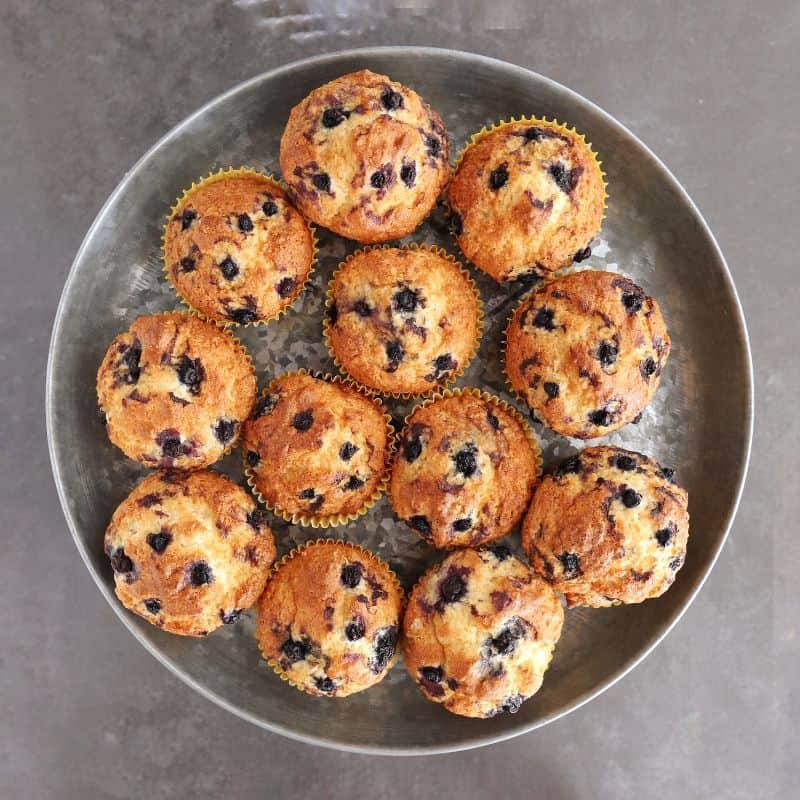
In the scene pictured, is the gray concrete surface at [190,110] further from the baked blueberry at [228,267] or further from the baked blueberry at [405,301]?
the baked blueberry at [405,301]

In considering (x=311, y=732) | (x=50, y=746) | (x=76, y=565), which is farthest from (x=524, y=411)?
(x=50, y=746)

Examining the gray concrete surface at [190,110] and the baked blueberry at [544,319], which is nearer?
the baked blueberry at [544,319]

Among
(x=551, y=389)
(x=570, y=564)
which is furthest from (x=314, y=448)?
(x=570, y=564)

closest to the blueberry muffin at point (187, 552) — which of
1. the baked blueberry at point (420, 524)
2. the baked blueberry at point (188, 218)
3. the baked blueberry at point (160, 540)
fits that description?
the baked blueberry at point (160, 540)

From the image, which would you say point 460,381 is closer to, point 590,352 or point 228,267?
point 590,352

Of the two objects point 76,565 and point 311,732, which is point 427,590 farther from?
point 76,565
